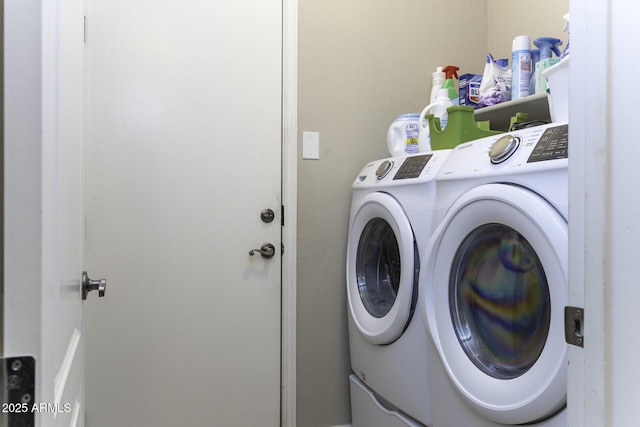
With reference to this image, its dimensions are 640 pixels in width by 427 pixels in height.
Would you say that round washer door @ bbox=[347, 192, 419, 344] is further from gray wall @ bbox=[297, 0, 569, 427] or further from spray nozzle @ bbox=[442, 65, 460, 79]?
spray nozzle @ bbox=[442, 65, 460, 79]

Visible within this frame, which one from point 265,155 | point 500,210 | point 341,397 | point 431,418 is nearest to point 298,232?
point 265,155

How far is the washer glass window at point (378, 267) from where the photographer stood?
1680 mm

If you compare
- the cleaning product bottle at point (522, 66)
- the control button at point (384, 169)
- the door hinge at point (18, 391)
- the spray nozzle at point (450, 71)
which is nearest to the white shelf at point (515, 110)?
the cleaning product bottle at point (522, 66)

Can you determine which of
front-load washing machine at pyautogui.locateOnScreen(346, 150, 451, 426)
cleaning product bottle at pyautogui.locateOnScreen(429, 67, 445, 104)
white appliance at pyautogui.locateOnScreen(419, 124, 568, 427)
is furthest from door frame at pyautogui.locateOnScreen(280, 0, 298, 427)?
white appliance at pyautogui.locateOnScreen(419, 124, 568, 427)

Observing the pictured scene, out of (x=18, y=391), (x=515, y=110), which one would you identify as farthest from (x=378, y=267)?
(x=18, y=391)

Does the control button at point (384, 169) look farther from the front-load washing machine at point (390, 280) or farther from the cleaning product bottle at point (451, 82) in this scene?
the cleaning product bottle at point (451, 82)

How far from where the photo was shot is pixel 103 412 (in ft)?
5.49

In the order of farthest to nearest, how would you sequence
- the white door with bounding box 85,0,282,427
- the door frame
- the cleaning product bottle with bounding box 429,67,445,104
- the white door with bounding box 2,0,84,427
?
the cleaning product bottle with bounding box 429,67,445,104 < the door frame < the white door with bounding box 85,0,282,427 < the white door with bounding box 2,0,84,427

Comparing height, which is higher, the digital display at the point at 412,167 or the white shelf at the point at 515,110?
the white shelf at the point at 515,110

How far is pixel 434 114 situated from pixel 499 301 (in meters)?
0.98

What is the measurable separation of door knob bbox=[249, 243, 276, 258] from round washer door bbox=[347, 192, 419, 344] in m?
0.32

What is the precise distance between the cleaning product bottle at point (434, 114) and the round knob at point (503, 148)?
0.61m

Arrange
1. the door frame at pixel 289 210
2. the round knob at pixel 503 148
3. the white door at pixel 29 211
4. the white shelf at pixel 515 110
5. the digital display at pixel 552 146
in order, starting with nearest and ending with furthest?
the white door at pixel 29 211
the digital display at pixel 552 146
the round knob at pixel 503 148
the white shelf at pixel 515 110
the door frame at pixel 289 210

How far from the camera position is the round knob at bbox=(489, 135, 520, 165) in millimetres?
1103
